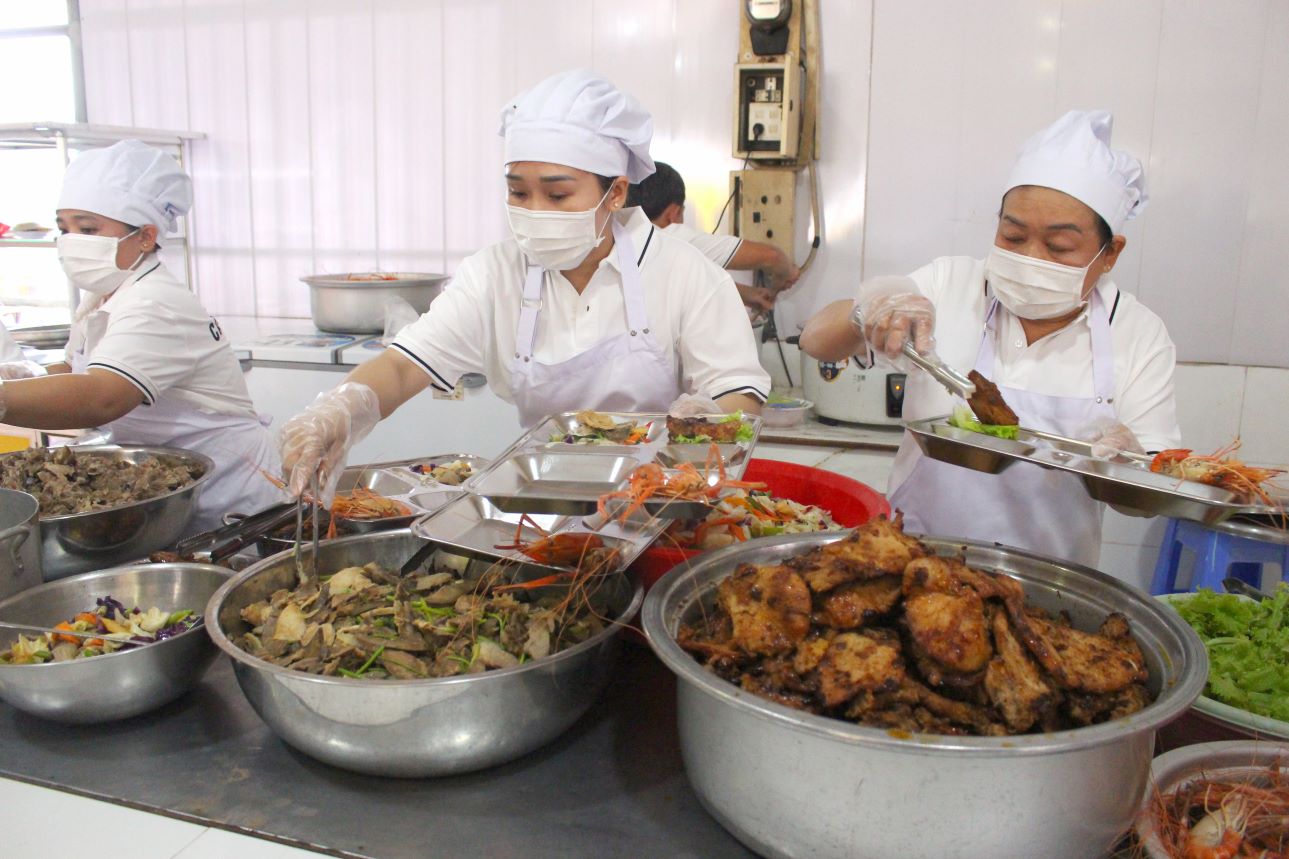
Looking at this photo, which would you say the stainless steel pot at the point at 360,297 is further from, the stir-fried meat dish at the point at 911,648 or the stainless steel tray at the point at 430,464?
the stir-fried meat dish at the point at 911,648

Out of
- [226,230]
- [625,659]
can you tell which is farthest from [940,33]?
[226,230]

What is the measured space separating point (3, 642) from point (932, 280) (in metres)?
2.35

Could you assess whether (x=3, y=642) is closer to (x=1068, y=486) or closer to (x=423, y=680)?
(x=423, y=680)

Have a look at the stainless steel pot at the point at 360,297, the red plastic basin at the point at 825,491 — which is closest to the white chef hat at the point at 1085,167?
the red plastic basin at the point at 825,491

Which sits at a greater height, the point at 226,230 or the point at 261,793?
the point at 226,230

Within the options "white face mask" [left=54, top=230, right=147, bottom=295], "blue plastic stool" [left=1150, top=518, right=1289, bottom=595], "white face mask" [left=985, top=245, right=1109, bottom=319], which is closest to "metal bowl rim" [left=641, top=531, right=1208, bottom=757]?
"white face mask" [left=985, top=245, right=1109, bottom=319]

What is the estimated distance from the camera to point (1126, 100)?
4160 mm

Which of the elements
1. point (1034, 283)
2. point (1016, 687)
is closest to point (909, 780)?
point (1016, 687)

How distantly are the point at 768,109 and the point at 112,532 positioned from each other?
11.4 feet

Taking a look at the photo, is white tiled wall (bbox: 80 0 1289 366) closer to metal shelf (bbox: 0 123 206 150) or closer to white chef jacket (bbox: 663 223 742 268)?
metal shelf (bbox: 0 123 206 150)

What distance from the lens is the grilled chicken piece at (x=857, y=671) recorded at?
3.71 ft

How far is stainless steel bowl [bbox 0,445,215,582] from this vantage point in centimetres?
204

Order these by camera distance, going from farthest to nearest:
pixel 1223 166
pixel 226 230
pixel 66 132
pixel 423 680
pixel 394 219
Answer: pixel 226 230 < pixel 394 219 < pixel 66 132 < pixel 1223 166 < pixel 423 680

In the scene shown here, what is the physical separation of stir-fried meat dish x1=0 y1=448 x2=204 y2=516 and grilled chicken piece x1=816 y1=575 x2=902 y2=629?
1758 mm
